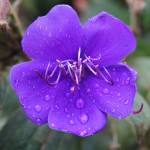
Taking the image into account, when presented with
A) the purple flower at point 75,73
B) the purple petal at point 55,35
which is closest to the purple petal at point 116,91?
the purple flower at point 75,73

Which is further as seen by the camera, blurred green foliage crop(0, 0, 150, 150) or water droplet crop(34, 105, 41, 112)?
blurred green foliage crop(0, 0, 150, 150)

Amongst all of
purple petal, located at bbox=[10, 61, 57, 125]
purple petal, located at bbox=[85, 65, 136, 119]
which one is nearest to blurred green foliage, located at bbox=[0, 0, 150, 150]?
purple petal, located at bbox=[85, 65, 136, 119]

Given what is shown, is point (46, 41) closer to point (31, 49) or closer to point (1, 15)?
point (31, 49)

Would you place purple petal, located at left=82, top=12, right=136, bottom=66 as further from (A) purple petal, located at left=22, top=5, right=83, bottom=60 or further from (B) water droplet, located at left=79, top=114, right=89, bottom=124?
(B) water droplet, located at left=79, top=114, right=89, bottom=124

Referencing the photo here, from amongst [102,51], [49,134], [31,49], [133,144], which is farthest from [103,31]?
[133,144]

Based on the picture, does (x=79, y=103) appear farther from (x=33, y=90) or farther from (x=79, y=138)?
(x=79, y=138)

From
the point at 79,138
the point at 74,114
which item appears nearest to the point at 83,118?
the point at 74,114
